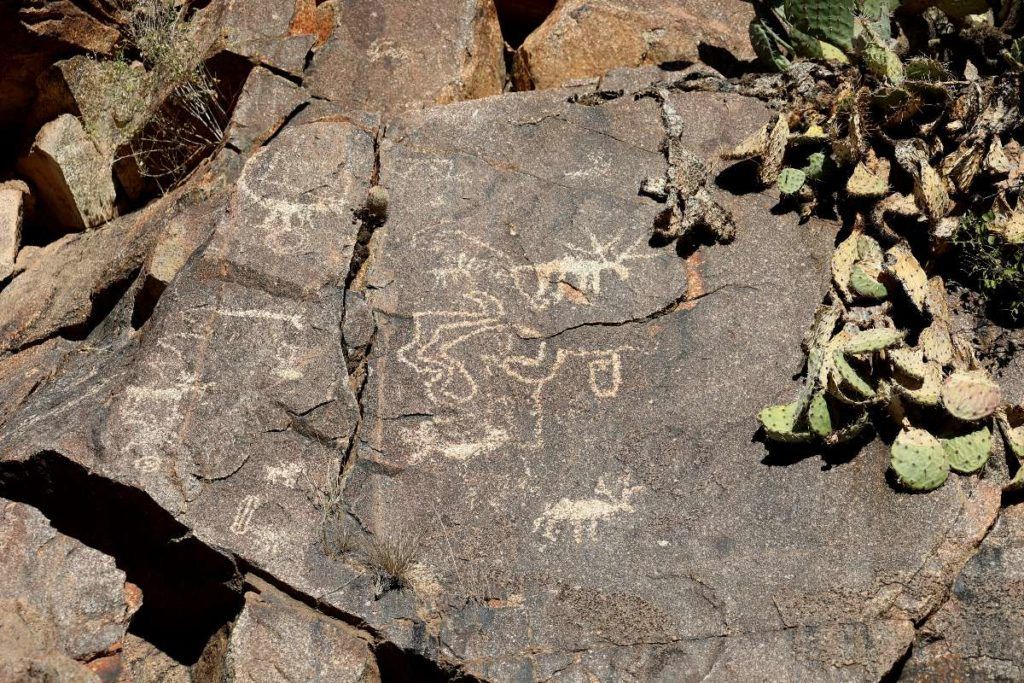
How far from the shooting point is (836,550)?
3.41m

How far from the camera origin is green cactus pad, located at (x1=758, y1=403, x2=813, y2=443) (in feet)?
11.6

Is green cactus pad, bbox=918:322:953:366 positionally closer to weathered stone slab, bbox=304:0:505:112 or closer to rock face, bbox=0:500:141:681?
weathered stone slab, bbox=304:0:505:112

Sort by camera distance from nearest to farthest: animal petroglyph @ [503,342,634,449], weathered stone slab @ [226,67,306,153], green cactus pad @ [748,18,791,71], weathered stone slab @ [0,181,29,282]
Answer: animal petroglyph @ [503,342,634,449]
green cactus pad @ [748,18,791,71]
weathered stone slab @ [226,67,306,153]
weathered stone slab @ [0,181,29,282]

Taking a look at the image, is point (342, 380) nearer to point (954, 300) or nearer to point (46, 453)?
point (46, 453)

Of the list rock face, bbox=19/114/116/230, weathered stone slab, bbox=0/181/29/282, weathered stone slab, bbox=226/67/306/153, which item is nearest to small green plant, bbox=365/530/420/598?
weathered stone slab, bbox=226/67/306/153

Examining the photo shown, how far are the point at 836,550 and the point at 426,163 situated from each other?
2200 mm

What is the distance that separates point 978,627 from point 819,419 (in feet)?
2.47

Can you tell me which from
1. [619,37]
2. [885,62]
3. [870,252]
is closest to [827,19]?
[885,62]

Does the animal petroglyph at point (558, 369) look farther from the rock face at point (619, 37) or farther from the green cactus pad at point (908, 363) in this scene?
the rock face at point (619, 37)

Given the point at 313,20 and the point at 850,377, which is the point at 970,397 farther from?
the point at 313,20

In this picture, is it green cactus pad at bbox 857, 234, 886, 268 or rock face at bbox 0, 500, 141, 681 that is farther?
green cactus pad at bbox 857, 234, 886, 268

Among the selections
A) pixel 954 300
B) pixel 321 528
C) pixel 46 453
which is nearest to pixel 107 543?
pixel 46 453

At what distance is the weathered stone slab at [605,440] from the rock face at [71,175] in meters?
1.83

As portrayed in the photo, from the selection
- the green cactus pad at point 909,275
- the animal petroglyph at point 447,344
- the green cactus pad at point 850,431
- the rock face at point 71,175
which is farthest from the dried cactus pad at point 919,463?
the rock face at point 71,175
